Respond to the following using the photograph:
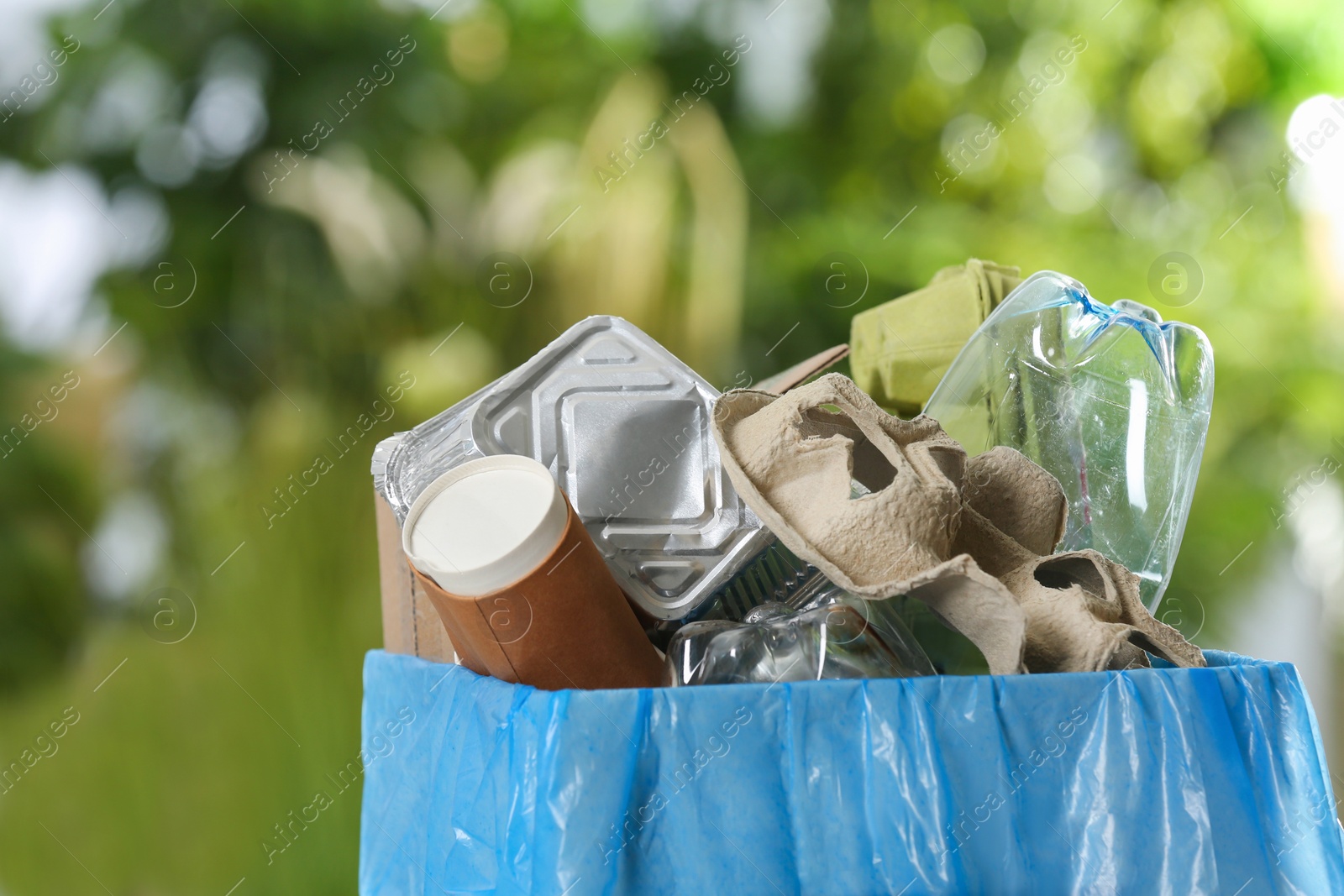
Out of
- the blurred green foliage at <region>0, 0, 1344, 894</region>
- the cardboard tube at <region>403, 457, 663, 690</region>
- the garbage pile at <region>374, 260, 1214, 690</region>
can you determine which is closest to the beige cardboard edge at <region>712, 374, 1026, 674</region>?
the garbage pile at <region>374, 260, 1214, 690</region>

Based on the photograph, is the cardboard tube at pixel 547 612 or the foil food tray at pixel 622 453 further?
the foil food tray at pixel 622 453

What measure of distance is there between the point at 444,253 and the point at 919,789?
7.11 ft

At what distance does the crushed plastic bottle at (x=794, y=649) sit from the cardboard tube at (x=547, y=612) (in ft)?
0.16

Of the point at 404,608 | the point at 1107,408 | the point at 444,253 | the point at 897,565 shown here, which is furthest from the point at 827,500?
the point at 444,253

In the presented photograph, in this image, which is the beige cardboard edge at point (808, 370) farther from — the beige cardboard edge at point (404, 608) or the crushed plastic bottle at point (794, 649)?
the beige cardboard edge at point (404, 608)

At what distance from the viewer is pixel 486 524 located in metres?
0.69

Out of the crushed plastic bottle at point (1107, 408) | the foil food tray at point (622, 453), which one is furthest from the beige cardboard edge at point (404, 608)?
the crushed plastic bottle at point (1107, 408)

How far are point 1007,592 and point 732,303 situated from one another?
82.3 inches

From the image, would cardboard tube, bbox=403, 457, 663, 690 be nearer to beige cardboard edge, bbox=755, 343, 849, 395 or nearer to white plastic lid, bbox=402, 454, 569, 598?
white plastic lid, bbox=402, 454, 569, 598

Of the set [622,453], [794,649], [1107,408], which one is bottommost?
[1107,408]

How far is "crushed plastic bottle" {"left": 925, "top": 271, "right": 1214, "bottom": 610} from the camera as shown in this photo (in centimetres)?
88

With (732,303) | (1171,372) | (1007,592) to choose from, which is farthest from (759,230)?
(1007,592)

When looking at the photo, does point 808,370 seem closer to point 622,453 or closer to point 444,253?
point 622,453

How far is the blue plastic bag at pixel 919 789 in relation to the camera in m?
0.60
